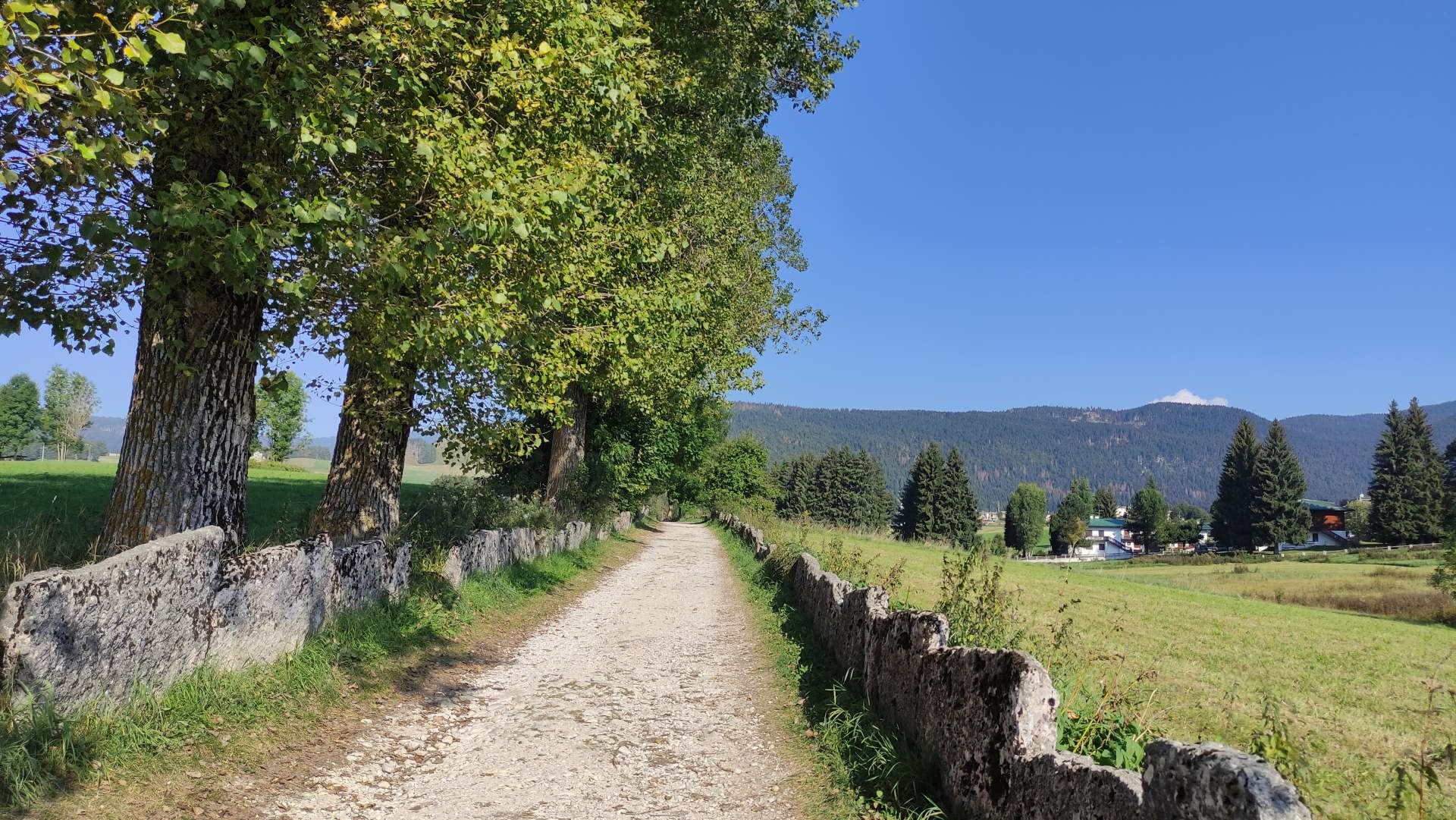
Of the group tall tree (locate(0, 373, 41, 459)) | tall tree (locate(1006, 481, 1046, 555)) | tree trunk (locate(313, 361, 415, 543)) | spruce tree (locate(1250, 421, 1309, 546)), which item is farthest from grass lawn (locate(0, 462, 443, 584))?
tall tree (locate(1006, 481, 1046, 555))

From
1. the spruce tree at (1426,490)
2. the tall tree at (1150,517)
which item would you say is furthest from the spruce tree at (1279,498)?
the tall tree at (1150,517)

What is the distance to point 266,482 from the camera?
113 ft

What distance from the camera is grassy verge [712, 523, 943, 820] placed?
542 cm

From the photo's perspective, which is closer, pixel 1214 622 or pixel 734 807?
pixel 734 807

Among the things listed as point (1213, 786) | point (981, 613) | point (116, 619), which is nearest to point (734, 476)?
point (981, 613)

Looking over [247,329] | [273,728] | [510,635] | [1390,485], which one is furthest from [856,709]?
[1390,485]

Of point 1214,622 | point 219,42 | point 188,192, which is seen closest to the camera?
point 219,42

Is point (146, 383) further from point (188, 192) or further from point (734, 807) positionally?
point (734, 807)

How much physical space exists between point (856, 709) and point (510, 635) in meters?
5.59

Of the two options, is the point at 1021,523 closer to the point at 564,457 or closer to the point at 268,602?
the point at 564,457

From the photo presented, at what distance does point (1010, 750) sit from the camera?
4441 mm

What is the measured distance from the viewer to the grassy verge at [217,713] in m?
4.29

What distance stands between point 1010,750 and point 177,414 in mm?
6818

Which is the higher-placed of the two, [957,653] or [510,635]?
[957,653]
